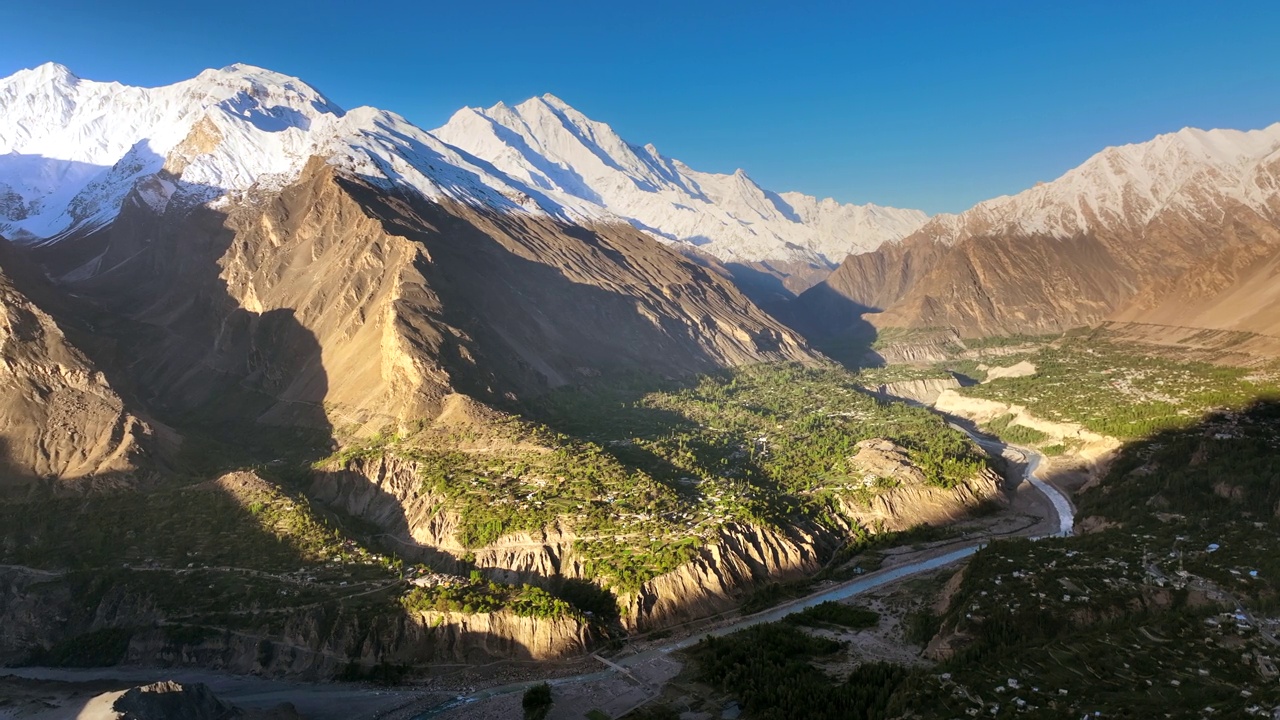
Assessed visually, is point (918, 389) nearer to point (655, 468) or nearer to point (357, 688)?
point (655, 468)

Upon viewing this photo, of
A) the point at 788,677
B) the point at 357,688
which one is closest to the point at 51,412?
the point at 357,688

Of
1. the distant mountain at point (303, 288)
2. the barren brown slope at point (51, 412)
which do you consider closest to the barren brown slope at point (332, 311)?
the distant mountain at point (303, 288)

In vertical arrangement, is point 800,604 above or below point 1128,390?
below

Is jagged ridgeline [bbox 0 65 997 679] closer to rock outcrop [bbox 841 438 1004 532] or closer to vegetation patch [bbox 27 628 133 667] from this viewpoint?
vegetation patch [bbox 27 628 133 667]

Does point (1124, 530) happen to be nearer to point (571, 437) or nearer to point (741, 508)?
point (741, 508)

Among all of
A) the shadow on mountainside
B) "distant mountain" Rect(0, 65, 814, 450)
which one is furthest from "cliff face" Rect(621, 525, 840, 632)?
"distant mountain" Rect(0, 65, 814, 450)

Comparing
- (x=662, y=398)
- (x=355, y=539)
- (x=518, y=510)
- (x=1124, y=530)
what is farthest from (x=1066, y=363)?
(x=355, y=539)
